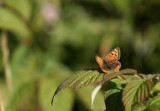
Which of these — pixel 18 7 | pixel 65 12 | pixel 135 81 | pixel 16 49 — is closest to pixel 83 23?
pixel 65 12

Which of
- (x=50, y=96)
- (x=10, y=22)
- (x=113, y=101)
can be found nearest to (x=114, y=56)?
(x=113, y=101)

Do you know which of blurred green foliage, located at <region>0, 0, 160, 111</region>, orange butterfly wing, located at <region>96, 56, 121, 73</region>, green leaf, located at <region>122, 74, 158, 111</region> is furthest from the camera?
blurred green foliage, located at <region>0, 0, 160, 111</region>

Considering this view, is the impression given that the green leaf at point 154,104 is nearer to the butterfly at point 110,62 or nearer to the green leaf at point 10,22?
the butterfly at point 110,62

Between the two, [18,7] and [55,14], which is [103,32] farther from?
[18,7]

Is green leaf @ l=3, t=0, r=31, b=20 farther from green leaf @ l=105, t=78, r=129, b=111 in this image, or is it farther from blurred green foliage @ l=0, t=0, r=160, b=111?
green leaf @ l=105, t=78, r=129, b=111

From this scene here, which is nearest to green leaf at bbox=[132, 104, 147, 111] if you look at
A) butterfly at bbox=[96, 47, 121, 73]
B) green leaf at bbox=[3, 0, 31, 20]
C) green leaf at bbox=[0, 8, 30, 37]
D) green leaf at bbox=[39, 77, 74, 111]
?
butterfly at bbox=[96, 47, 121, 73]
